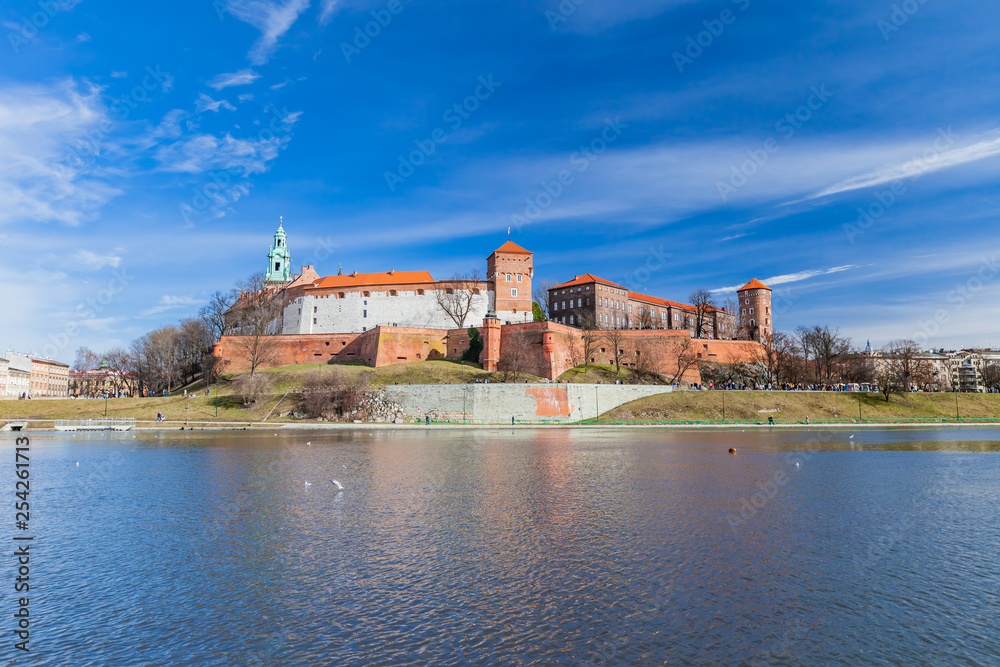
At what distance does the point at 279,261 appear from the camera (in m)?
82.3

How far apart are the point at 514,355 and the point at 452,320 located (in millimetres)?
13254

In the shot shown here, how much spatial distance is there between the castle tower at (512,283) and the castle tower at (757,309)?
130 feet

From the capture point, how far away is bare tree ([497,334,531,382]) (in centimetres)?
5338

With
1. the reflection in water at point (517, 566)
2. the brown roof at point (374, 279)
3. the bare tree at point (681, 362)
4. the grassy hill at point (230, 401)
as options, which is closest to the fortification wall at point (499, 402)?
the grassy hill at point (230, 401)

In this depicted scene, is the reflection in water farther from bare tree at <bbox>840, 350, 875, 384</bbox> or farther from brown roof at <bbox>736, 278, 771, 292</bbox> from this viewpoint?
brown roof at <bbox>736, 278, 771, 292</bbox>

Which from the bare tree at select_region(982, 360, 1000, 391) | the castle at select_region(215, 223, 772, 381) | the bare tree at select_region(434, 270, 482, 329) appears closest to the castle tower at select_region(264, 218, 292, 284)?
the castle at select_region(215, 223, 772, 381)

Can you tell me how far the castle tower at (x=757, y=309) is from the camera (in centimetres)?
8600

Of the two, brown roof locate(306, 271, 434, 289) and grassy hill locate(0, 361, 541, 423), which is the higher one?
brown roof locate(306, 271, 434, 289)

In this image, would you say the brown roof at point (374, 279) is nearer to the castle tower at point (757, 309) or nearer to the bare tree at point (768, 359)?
the bare tree at point (768, 359)

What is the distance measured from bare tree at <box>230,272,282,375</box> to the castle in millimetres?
415

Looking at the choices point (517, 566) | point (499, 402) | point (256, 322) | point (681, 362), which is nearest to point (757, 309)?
point (681, 362)

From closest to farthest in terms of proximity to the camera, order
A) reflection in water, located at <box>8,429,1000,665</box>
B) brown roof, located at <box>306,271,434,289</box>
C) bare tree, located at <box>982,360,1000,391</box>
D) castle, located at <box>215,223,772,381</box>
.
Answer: reflection in water, located at <box>8,429,1000,665</box>, castle, located at <box>215,223,772,381</box>, brown roof, located at <box>306,271,434,289</box>, bare tree, located at <box>982,360,1000,391</box>

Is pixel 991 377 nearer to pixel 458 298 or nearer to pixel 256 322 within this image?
pixel 458 298

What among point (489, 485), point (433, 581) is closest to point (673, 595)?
point (433, 581)
